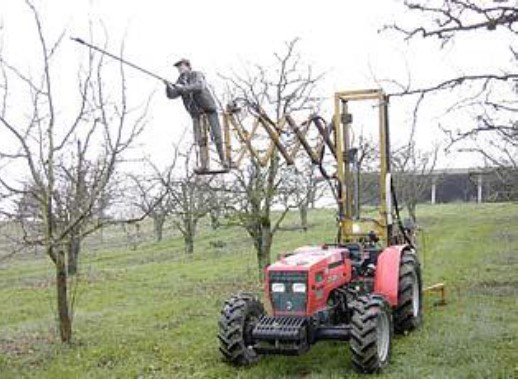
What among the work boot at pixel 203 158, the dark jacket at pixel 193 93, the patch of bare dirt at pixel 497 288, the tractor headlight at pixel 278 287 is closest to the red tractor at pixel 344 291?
the tractor headlight at pixel 278 287

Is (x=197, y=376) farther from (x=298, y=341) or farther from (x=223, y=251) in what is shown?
(x=223, y=251)

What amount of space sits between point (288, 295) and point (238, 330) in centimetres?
74

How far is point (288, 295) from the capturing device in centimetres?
831

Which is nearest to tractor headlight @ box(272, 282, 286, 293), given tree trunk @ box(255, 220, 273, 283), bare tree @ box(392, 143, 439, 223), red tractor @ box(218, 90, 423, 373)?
red tractor @ box(218, 90, 423, 373)

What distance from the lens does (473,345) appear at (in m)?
8.98

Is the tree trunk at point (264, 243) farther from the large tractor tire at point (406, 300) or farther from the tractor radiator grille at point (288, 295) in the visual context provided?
the tractor radiator grille at point (288, 295)

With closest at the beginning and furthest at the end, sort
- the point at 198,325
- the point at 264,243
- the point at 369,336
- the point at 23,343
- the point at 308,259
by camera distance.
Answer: the point at 369,336 → the point at 308,259 → the point at 23,343 → the point at 198,325 → the point at 264,243

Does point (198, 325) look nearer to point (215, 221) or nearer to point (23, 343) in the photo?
point (23, 343)

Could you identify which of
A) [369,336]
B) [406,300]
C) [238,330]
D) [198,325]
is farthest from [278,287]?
[198,325]

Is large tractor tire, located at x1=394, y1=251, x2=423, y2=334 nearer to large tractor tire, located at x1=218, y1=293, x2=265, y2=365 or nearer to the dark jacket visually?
large tractor tire, located at x1=218, y1=293, x2=265, y2=365

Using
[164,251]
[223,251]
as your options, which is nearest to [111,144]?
[223,251]

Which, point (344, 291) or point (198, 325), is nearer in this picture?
point (344, 291)

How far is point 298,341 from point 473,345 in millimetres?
2728

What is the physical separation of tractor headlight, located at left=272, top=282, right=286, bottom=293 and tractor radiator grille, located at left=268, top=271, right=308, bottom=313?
1.0 inches
